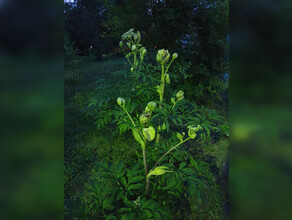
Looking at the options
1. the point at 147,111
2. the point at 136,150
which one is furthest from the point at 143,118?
the point at 136,150

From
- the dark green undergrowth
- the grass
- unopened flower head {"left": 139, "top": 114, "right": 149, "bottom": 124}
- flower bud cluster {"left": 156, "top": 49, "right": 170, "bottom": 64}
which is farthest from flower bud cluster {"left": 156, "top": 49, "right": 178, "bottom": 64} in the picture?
the grass

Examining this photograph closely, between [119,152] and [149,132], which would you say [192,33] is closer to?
[119,152]

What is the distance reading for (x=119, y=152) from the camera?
5.34ft

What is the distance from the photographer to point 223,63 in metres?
2.00

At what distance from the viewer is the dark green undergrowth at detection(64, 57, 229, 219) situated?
1197 millimetres

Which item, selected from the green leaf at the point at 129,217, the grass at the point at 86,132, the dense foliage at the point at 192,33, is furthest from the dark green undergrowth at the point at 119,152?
the dense foliage at the point at 192,33

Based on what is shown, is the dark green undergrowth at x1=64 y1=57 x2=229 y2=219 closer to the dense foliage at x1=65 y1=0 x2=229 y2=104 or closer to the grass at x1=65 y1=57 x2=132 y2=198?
the grass at x1=65 y1=57 x2=132 y2=198

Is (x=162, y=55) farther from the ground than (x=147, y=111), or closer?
farther from the ground

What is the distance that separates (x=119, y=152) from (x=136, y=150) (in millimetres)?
119
